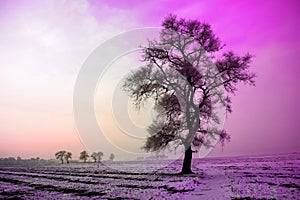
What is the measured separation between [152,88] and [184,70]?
4866 mm

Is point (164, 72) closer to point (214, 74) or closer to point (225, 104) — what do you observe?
point (214, 74)

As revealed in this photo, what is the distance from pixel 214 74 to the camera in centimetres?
3959

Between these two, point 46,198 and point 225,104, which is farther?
point 225,104

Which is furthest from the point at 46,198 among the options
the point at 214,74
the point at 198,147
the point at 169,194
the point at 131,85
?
the point at 214,74

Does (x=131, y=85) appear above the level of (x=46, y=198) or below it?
above

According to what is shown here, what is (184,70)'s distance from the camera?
39.2 m

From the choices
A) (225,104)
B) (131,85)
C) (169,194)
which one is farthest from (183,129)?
(169,194)

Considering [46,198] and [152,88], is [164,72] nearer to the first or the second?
[152,88]

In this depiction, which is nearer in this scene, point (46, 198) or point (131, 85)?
point (46, 198)

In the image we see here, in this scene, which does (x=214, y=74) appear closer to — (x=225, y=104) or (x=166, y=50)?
(x=225, y=104)

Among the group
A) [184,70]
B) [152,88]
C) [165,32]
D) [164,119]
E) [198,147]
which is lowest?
[198,147]

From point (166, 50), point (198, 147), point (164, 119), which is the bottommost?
point (198, 147)

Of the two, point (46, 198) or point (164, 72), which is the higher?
point (164, 72)

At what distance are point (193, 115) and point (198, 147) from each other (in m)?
4.71
